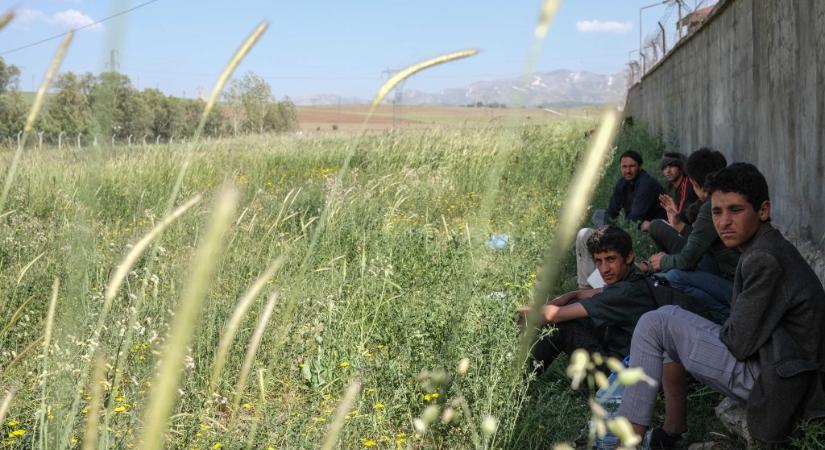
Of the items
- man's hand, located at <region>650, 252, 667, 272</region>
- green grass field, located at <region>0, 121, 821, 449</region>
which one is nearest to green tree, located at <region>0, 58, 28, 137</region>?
green grass field, located at <region>0, 121, 821, 449</region>

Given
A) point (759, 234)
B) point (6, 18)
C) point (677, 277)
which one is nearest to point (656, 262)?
point (677, 277)

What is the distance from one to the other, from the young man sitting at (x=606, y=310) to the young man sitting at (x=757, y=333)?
0.53 m

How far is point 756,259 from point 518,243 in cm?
316

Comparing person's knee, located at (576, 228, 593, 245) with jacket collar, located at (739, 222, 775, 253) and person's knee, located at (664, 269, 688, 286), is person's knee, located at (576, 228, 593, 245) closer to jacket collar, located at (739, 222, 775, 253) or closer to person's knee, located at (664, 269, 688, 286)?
person's knee, located at (664, 269, 688, 286)

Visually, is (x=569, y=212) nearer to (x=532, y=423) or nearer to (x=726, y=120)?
(x=532, y=423)

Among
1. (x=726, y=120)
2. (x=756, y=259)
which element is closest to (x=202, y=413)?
(x=756, y=259)

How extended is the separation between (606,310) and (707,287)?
0.64 meters

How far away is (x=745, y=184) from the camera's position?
296 centimetres

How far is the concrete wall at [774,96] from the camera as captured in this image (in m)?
4.15

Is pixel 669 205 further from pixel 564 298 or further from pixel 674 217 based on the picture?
pixel 564 298

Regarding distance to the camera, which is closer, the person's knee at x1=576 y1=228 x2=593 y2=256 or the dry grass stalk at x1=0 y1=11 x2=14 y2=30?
the dry grass stalk at x1=0 y1=11 x2=14 y2=30

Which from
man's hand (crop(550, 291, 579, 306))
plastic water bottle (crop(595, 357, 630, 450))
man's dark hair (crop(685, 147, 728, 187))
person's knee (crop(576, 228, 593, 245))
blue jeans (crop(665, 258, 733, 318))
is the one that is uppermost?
man's dark hair (crop(685, 147, 728, 187))

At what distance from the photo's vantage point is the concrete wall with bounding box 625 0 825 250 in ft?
13.6

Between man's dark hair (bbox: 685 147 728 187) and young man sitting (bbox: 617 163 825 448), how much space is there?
1.52m
